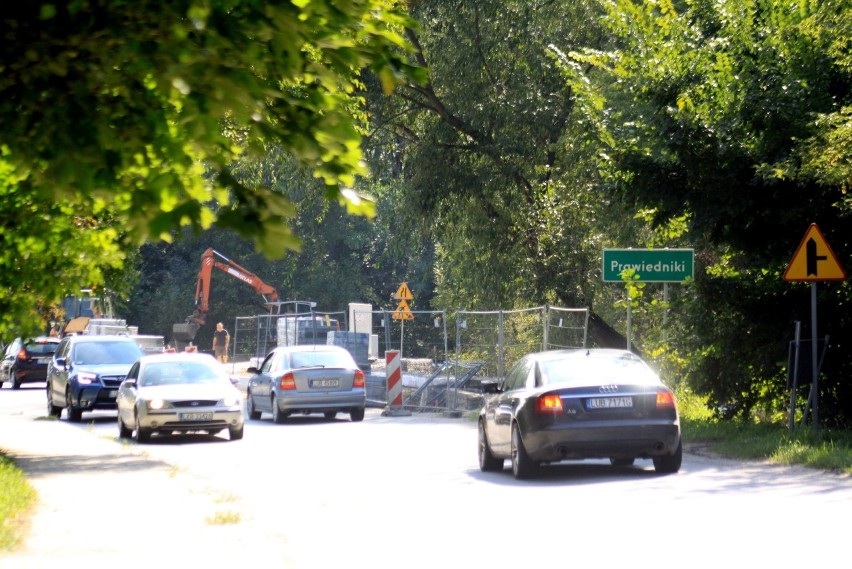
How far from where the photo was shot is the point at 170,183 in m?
5.33

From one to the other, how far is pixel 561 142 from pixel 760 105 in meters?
10.0

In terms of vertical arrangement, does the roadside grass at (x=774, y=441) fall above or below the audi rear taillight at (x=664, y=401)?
below

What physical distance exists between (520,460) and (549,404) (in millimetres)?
784

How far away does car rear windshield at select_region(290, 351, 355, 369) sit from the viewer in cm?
2691

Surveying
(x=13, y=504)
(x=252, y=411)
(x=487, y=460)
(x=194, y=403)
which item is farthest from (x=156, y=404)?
(x=13, y=504)

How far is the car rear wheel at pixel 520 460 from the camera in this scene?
14711mm

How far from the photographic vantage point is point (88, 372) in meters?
28.0

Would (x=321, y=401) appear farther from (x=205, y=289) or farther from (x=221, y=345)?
(x=205, y=289)

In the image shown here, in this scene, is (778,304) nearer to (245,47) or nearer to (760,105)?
(760,105)

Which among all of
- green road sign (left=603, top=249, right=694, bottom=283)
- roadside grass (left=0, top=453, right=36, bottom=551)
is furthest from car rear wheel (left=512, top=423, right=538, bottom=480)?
green road sign (left=603, top=249, right=694, bottom=283)

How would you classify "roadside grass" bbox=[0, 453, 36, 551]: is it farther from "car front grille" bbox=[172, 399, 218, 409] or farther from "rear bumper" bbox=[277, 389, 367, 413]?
"rear bumper" bbox=[277, 389, 367, 413]

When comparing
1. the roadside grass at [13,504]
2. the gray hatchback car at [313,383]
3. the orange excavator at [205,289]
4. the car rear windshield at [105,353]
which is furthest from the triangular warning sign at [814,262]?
the orange excavator at [205,289]

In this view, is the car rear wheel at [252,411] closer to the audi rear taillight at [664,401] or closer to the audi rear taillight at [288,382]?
the audi rear taillight at [288,382]

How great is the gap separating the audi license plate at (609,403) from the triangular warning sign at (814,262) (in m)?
3.56
